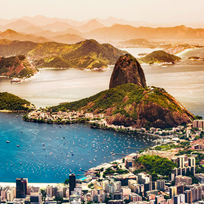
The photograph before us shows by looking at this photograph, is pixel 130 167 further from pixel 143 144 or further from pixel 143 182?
pixel 143 144

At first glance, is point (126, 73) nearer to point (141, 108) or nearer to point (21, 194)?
point (141, 108)

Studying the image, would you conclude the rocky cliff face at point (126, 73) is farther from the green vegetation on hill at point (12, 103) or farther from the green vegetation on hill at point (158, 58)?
the green vegetation on hill at point (158, 58)

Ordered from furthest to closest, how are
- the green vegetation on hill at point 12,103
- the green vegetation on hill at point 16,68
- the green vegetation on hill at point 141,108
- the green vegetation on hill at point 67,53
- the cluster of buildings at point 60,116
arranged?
the green vegetation on hill at point 67,53 → the green vegetation on hill at point 16,68 → the green vegetation on hill at point 12,103 → the cluster of buildings at point 60,116 → the green vegetation on hill at point 141,108

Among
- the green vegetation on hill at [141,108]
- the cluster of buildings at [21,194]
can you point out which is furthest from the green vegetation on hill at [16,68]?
the cluster of buildings at [21,194]

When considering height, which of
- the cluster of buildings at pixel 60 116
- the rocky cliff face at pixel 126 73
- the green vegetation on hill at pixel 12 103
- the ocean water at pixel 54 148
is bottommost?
the ocean water at pixel 54 148

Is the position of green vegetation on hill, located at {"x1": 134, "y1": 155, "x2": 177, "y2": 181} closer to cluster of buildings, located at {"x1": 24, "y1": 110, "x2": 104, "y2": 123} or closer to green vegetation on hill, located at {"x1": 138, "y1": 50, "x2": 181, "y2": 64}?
cluster of buildings, located at {"x1": 24, "y1": 110, "x2": 104, "y2": 123}

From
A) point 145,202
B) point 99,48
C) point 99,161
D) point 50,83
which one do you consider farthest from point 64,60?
point 145,202

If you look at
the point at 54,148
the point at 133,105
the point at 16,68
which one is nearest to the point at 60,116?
the point at 133,105
